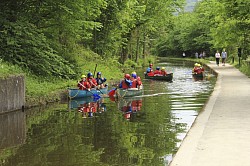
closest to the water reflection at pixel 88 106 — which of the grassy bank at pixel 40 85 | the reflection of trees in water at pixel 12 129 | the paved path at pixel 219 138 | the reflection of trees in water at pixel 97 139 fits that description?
the reflection of trees in water at pixel 97 139

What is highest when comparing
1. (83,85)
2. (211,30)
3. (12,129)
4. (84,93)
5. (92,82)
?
(211,30)

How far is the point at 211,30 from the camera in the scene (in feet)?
125

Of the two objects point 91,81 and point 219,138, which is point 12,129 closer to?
point 219,138

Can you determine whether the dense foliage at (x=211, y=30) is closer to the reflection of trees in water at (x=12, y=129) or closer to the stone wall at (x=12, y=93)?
the stone wall at (x=12, y=93)

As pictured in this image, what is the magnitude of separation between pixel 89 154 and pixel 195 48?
262 feet

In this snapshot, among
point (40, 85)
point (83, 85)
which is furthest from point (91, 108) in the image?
point (83, 85)

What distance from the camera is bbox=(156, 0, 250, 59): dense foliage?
81.2 ft

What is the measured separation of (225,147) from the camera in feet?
33.4

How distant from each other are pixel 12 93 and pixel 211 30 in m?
24.1

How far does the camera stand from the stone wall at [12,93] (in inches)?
672

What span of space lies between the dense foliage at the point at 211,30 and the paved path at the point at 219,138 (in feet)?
18.6

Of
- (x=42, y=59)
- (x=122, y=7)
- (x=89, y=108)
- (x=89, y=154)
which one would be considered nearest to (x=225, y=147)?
(x=89, y=154)

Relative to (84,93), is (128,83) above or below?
above

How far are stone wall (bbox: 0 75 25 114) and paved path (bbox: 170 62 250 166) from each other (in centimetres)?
745
